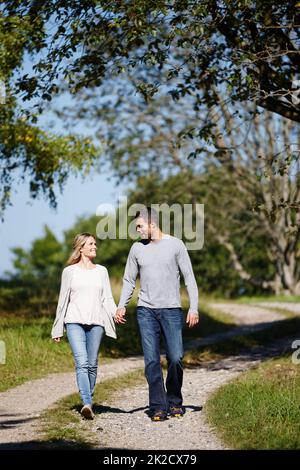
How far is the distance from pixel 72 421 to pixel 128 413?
90 centimetres

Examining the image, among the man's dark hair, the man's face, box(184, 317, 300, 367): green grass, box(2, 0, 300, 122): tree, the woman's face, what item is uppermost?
box(2, 0, 300, 122): tree

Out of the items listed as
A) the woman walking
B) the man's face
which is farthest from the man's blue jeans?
the man's face

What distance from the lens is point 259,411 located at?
28.1 ft

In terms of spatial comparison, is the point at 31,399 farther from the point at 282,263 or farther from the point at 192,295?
the point at 282,263

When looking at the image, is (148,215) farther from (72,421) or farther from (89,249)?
(72,421)

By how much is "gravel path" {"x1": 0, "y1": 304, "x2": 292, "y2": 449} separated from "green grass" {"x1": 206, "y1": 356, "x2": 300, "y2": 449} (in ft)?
0.60

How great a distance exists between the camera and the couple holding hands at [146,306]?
8750 millimetres

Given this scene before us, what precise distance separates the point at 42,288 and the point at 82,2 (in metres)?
13.5

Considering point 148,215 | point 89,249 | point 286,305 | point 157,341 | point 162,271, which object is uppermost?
point 148,215

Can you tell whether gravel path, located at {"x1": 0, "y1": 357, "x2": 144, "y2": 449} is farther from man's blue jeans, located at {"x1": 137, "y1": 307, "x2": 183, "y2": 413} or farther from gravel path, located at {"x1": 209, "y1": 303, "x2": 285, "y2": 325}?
gravel path, located at {"x1": 209, "y1": 303, "x2": 285, "y2": 325}

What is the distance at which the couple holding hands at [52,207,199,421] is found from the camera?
8.75 m

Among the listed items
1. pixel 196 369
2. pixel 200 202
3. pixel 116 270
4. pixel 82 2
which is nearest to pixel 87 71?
pixel 82 2

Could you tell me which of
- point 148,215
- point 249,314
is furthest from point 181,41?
point 249,314

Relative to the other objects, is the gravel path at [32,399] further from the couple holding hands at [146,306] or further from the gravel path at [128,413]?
the couple holding hands at [146,306]
